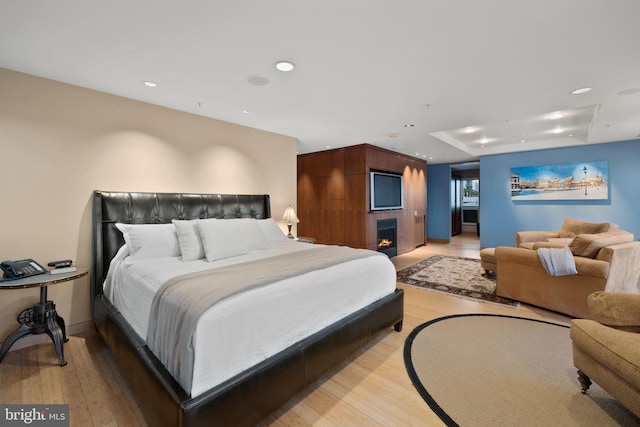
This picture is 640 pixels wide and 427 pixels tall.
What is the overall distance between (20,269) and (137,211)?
102 centimetres

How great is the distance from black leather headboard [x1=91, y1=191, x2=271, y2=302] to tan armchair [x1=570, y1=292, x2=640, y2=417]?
365cm

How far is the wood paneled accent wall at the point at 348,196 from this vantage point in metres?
5.69

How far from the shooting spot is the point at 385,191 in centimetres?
616

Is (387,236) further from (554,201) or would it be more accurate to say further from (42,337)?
(42,337)

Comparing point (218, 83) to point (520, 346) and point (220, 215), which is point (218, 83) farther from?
point (520, 346)

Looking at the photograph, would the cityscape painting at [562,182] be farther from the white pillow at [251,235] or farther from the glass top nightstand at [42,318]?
the glass top nightstand at [42,318]

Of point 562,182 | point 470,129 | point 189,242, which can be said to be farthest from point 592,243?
point 189,242

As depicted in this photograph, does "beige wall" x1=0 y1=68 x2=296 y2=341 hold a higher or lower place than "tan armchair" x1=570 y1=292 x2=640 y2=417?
higher

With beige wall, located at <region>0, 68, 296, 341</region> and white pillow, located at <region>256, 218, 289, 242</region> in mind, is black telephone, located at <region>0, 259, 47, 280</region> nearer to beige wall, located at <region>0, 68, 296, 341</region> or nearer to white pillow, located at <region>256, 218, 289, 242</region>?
beige wall, located at <region>0, 68, 296, 341</region>

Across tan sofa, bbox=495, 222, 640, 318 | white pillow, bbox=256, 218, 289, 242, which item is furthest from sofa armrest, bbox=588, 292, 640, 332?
white pillow, bbox=256, 218, 289, 242

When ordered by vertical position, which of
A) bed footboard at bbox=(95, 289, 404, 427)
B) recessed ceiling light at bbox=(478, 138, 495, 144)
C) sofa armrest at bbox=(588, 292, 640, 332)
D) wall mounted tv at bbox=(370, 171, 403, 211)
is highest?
recessed ceiling light at bbox=(478, 138, 495, 144)

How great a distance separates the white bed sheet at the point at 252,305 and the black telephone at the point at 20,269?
508 mm

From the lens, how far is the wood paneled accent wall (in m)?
5.69

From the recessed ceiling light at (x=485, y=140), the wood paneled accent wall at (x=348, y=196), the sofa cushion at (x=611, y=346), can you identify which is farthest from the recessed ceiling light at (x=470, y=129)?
the sofa cushion at (x=611, y=346)
